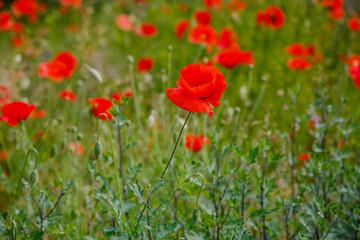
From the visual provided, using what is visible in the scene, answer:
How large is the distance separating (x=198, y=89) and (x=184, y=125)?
0.21 meters

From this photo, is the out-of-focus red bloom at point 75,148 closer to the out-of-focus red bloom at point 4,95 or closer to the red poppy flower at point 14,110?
the red poppy flower at point 14,110

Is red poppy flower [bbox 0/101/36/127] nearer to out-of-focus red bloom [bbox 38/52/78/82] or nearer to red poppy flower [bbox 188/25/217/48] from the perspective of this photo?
out-of-focus red bloom [bbox 38/52/78/82]

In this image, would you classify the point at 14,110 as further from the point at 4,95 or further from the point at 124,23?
the point at 124,23

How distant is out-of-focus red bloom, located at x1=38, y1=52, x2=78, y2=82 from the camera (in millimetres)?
2238

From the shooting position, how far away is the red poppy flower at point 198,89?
1043 millimetres

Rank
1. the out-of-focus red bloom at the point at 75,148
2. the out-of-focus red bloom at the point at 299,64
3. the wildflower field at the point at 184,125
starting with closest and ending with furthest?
the wildflower field at the point at 184,125 → the out-of-focus red bloom at the point at 75,148 → the out-of-focus red bloom at the point at 299,64

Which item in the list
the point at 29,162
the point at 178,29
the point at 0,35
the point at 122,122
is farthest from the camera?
the point at 0,35

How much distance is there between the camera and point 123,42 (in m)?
4.34

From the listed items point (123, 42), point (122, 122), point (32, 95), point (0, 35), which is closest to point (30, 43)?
point (32, 95)

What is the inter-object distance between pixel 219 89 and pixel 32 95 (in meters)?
2.54

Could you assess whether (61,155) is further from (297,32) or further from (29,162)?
(297,32)

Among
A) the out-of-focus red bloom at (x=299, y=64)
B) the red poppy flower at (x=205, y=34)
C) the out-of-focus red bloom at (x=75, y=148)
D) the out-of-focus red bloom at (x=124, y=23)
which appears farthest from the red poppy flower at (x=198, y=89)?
the out-of-focus red bloom at (x=124, y=23)

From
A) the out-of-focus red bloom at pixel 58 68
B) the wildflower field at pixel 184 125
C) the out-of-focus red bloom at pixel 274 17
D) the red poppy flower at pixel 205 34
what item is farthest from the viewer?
the out-of-focus red bloom at pixel 274 17

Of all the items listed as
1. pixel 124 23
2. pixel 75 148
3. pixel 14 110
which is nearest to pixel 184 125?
pixel 14 110
